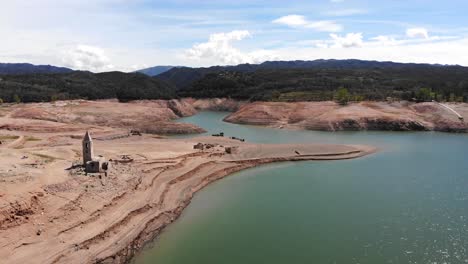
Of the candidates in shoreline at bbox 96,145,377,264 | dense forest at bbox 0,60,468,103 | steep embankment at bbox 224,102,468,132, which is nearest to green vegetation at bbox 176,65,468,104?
dense forest at bbox 0,60,468,103

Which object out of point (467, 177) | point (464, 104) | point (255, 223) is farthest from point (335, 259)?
point (464, 104)

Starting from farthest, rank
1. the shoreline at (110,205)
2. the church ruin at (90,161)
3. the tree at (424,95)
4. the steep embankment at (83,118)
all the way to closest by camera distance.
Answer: the tree at (424,95) → the steep embankment at (83,118) → the church ruin at (90,161) → the shoreline at (110,205)

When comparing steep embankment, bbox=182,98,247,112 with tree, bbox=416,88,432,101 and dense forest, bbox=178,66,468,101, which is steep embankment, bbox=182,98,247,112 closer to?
dense forest, bbox=178,66,468,101

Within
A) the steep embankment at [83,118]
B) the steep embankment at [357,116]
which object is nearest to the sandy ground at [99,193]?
the steep embankment at [83,118]

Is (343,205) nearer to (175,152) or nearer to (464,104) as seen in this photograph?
→ (175,152)

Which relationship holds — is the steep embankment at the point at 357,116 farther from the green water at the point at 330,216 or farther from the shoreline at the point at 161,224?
the shoreline at the point at 161,224
